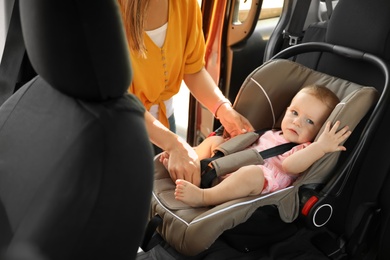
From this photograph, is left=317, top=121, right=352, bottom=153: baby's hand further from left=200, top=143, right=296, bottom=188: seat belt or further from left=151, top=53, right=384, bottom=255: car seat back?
left=200, top=143, right=296, bottom=188: seat belt

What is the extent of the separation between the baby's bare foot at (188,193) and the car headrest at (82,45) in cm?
81

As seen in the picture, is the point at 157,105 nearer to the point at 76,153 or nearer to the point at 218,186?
the point at 218,186

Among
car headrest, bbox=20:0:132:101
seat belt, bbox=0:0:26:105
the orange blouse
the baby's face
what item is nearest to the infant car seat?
the baby's face

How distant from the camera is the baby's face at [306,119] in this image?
1.86 m

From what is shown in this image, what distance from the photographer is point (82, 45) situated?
0.82 meters

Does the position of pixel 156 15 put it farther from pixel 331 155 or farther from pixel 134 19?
pixel 331 155

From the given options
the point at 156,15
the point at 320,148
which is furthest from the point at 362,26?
the point at 156,15

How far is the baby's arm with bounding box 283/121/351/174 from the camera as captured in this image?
66.8 inches

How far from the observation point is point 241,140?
1884 millimetres

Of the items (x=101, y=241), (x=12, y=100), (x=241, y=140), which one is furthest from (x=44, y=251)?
(x=241, y=140)

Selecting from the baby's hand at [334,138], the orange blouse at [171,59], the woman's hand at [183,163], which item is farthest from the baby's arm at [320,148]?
the orange blouse at [171,59]

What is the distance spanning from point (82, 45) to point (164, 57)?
0.83m

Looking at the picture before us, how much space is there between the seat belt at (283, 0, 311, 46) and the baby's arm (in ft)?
2.12

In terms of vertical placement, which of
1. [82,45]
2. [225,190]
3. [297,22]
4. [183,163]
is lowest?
[225,190]
